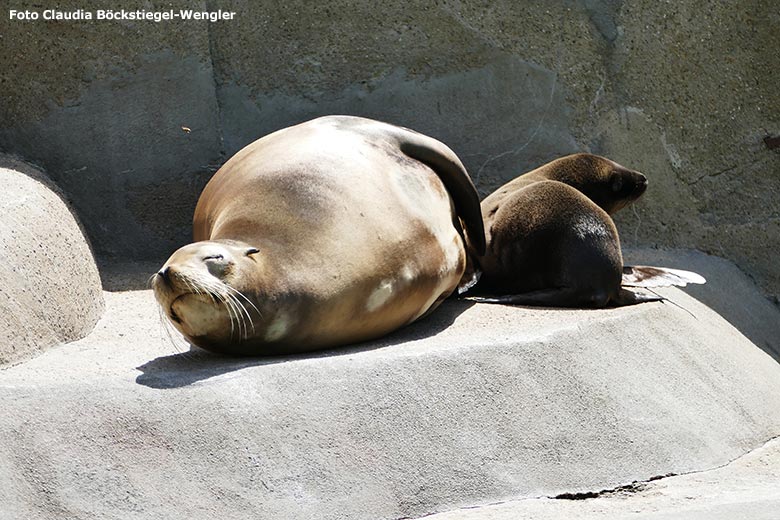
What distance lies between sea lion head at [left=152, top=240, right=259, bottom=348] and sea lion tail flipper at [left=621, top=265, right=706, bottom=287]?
2.21 m

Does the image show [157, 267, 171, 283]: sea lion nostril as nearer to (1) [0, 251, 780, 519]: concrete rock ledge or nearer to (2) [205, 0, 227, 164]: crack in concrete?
(1) [0, 251, 780, 519]: concrete rock ledge

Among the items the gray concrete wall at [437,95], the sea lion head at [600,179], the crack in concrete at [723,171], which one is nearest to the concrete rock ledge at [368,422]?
the sea lion head at [600,179]

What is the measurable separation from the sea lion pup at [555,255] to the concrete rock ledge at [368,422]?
0.47 m

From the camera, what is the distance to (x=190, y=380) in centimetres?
404

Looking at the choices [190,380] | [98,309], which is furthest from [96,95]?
[190,380]

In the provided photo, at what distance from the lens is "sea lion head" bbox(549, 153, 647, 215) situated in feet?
22.1

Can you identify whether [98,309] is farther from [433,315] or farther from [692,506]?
[692,506]

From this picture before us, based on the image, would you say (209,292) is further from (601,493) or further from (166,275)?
(601,493)

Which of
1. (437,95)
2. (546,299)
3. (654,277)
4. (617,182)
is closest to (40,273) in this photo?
(546,299)

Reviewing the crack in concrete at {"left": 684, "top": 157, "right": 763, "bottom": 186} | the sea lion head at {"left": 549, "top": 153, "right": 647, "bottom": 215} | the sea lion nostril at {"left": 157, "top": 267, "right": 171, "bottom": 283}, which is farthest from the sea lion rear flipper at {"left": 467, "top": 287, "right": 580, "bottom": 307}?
the crack in concrete at {"left": 684, "top": 157, "right": 763, "bottom": 186}

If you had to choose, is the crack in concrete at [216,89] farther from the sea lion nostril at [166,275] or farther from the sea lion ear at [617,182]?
the sea lion nostril at [166,275]

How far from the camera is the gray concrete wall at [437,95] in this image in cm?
673

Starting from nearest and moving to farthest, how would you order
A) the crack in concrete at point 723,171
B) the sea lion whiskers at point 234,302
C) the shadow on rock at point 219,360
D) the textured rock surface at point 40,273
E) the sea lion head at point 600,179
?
the shadow on rock at point 219,360
the sea lion whiskers at point 234,302
the textured rock surface at point 40,273
the sea lion head at point 600,179
the crack in concrete at point 723,171

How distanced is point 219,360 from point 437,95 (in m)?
3.30
